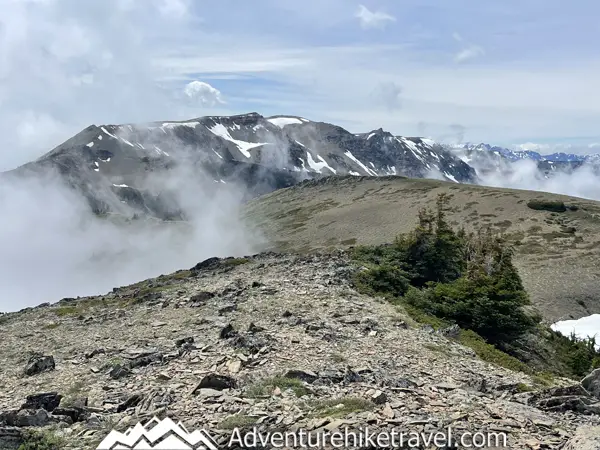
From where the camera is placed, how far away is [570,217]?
→ 340ft

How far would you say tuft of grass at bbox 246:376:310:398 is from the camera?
47.3ft

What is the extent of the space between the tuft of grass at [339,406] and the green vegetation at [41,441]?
620 centimetres

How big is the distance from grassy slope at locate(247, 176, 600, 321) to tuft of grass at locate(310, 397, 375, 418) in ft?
165

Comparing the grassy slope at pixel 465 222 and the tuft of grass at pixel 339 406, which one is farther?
the grassy slope at pixel 465 222

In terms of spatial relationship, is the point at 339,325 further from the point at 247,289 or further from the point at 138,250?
the point at 138,250

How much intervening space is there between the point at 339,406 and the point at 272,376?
469 centimetres

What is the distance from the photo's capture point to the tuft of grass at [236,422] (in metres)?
11.5

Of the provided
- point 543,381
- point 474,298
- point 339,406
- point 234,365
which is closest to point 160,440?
point 339,406

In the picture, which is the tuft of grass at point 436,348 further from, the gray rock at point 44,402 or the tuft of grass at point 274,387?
the gray rock at point 44,402

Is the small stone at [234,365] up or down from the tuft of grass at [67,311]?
up

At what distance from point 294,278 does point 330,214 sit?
109558 millimetres

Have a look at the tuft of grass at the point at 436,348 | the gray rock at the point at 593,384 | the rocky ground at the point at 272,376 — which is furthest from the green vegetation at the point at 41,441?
the tuft of grass at the point at 436,348

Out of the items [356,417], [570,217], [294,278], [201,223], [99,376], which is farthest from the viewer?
[201,223]

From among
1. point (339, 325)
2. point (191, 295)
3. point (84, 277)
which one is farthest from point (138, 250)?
point (339, 325)
